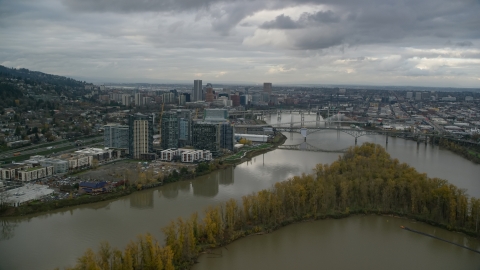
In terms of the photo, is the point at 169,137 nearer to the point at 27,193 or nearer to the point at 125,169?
the point at 125,169

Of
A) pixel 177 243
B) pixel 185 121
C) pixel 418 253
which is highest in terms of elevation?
pixel 185 121

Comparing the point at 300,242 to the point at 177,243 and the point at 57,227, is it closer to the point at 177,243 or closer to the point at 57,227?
the point at 177,243

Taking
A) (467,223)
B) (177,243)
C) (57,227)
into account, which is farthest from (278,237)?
(57,227)

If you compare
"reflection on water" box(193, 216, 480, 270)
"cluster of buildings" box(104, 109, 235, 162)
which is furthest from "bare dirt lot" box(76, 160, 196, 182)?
"reflection on water" box(193, 216, 480, 270)

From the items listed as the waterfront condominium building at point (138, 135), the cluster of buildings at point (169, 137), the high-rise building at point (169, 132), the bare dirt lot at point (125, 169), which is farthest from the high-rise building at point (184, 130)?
the bare dirt lot at point (125, 169)

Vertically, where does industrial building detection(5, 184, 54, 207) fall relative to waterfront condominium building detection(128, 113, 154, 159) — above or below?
below

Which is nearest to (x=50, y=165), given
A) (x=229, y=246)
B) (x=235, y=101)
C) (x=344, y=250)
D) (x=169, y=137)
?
(x=169, y=137)

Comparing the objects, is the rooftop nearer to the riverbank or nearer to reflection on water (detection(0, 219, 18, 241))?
the riverbank
